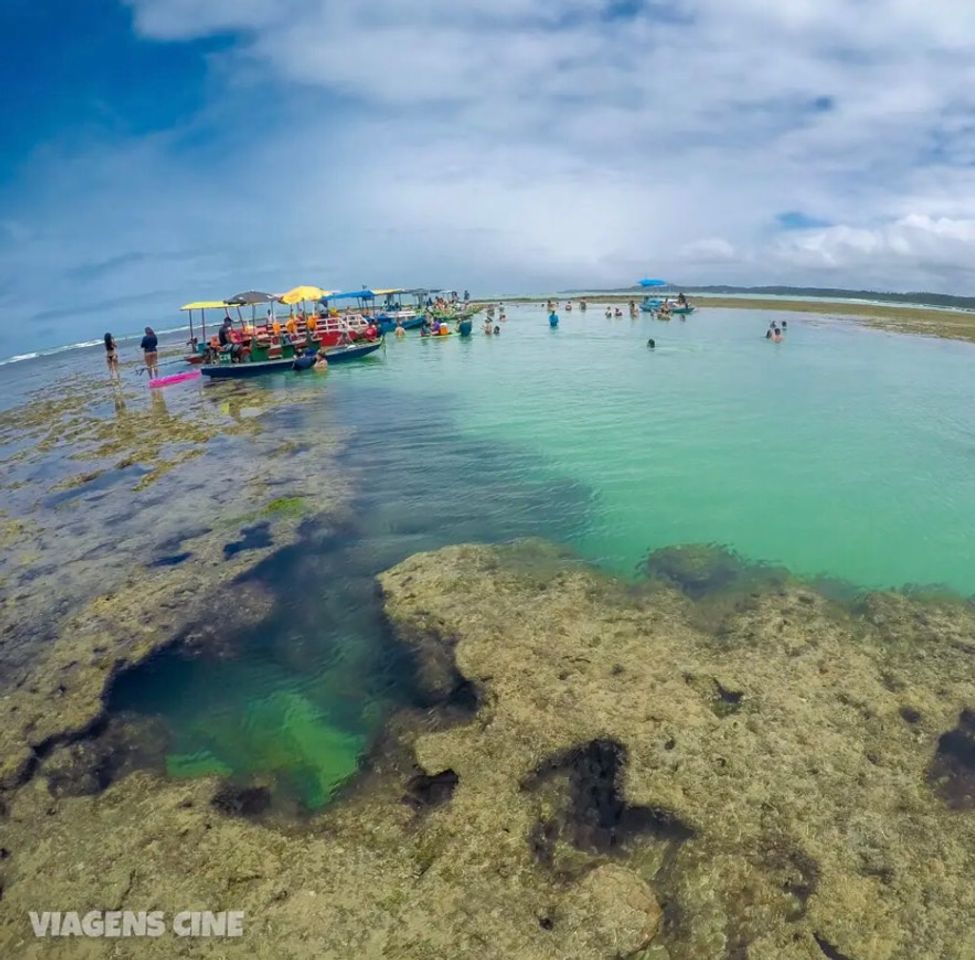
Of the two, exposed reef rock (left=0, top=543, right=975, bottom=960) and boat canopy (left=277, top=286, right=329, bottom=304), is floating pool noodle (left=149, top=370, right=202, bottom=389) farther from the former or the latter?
exposed reef rock (left=0, top=543, right=975, bottom=960)

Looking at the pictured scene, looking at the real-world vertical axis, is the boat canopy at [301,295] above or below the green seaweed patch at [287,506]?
above

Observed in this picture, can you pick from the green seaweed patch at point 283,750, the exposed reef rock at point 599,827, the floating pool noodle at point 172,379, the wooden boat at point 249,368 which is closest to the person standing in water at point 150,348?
the floating pool noodle at point 172,379

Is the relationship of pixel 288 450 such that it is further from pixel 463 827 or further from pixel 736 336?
pixel 736 336

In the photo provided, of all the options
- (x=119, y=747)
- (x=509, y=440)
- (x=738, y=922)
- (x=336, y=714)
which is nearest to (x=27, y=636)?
(x=119, y=747)

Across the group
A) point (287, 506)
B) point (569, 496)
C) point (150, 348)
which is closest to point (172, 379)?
point (150, 348)

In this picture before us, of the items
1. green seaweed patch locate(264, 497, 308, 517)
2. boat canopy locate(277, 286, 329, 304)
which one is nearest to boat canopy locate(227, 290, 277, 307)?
boat canopy locate(277, 286, 329, 304)

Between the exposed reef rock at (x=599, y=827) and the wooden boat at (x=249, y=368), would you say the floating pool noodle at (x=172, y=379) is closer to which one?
the wooden boat at (x=249, y=368)

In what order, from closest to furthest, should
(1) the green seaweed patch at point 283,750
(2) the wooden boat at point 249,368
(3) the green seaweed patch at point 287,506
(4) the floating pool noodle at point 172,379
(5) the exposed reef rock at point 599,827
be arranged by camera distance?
(5) the exposed reef rock at point 599,827, (1) the green seaweed patch at point 283,750, (3) the green seaweed patch at point 287,506, (2) the wooden boat at point 249,368, (4) the floating pool noodle at point 172,379
